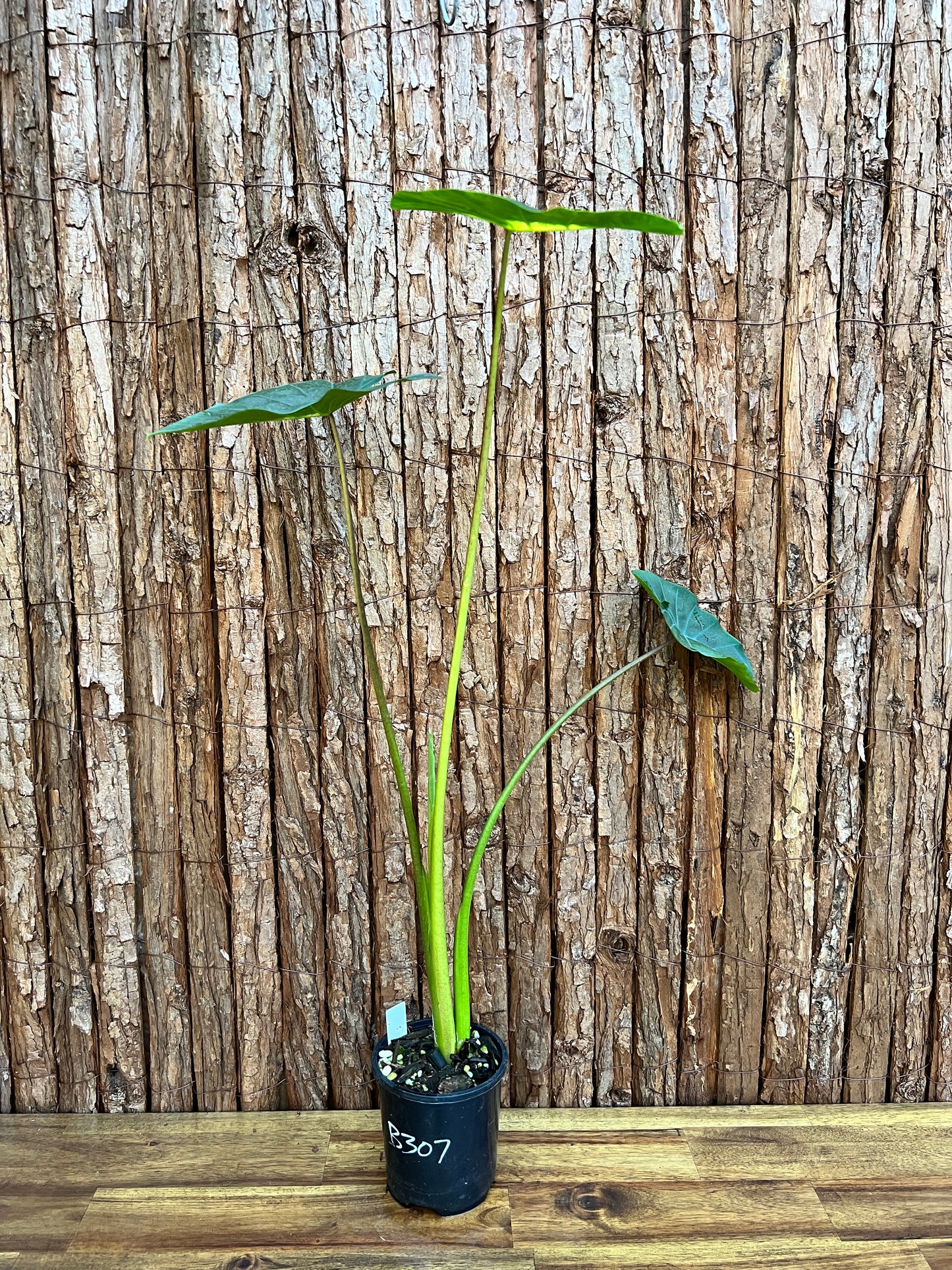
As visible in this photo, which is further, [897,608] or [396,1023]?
[897,608]

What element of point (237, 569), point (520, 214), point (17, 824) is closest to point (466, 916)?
point (237, 569)

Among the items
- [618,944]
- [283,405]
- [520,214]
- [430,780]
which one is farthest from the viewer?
[618,944]

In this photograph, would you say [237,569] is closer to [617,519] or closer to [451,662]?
[451,662]

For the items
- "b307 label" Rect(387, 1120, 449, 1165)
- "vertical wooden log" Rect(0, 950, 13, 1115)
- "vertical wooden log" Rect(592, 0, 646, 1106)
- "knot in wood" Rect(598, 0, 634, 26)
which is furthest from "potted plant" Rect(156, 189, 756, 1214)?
"vertical wooden log" Rect(0, 950, 13, 1115)

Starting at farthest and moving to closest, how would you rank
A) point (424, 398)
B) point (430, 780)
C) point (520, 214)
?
point (424, 398) → point (430, 780) → point (520, 214)

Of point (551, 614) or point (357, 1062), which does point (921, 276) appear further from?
point (357, 1062)

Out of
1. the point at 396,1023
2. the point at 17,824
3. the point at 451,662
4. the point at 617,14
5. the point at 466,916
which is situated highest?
the point at 617,14

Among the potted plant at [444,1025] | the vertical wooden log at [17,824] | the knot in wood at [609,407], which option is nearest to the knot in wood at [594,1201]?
the potted plant at [444,1025]
